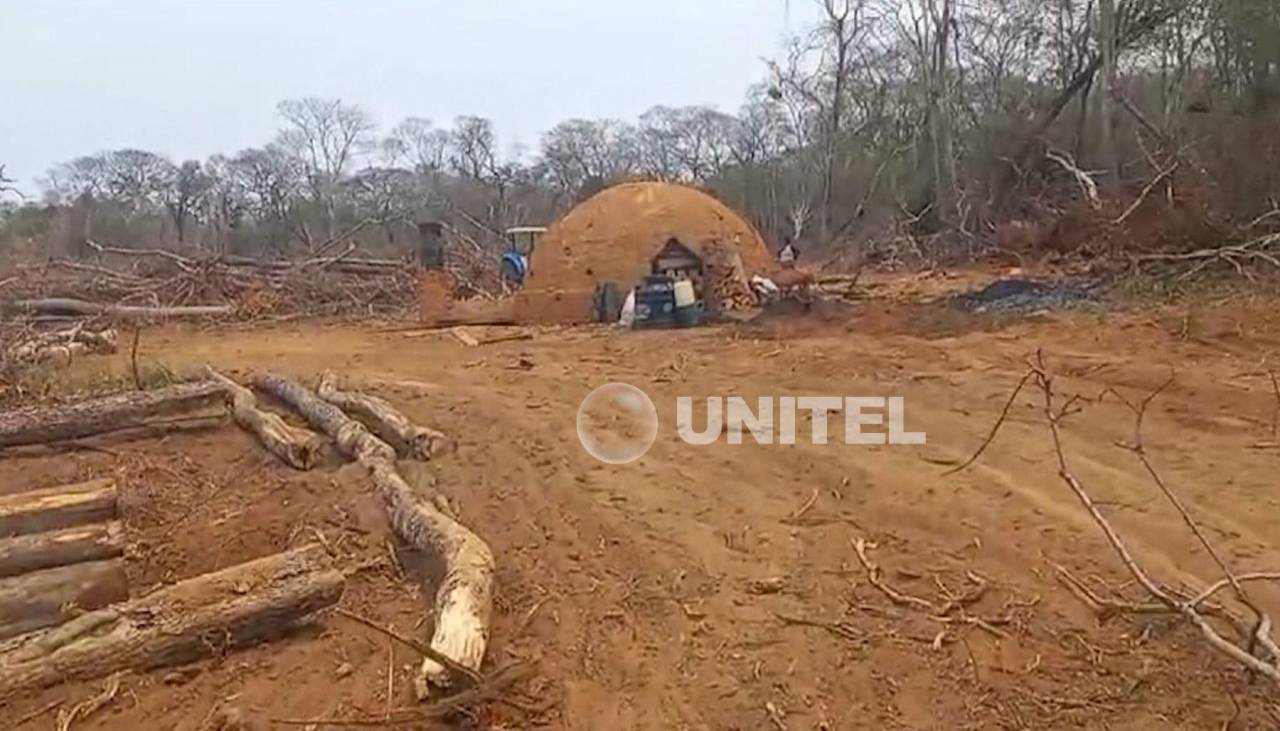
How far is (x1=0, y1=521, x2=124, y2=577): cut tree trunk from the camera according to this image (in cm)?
480

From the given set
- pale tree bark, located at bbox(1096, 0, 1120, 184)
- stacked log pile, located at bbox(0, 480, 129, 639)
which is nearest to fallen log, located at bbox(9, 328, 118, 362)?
stacked log pile, located at bbox(0, 480, 129, 639)

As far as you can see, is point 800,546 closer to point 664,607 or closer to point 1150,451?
point 664,607

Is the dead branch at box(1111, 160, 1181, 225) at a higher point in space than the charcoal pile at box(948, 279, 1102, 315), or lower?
higher

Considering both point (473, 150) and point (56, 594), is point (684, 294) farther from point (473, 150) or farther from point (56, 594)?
point (473, 150)

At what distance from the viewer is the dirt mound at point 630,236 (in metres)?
16.1

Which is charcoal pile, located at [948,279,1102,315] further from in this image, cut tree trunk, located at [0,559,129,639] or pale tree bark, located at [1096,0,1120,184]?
cut tree trunk, located at [0,559,129,639]

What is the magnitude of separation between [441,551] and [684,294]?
8.94 metres

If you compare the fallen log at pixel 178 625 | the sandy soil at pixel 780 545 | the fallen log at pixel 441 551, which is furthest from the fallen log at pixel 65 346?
the fallen log at pixel 178 625

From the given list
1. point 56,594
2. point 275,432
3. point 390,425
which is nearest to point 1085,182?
point 390,425

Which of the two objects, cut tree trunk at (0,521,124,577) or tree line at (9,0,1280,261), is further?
tree line at (9,0,1280,261)

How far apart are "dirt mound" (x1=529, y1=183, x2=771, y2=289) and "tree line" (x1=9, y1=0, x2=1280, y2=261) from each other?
5.17 meters

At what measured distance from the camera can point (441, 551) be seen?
15.9 feet

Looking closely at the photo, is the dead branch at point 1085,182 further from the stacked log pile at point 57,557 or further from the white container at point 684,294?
the stacked log pile at point 57,557

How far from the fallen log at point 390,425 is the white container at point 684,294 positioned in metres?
5.54
